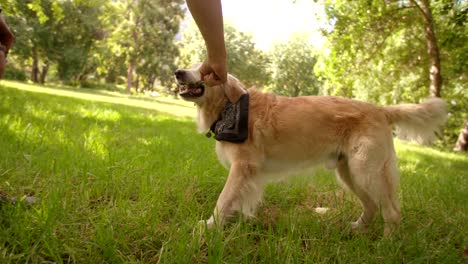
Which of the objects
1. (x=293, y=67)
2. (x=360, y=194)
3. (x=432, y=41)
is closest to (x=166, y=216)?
(x=360, y=194)

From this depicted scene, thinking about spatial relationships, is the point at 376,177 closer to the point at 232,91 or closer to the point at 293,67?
the point at 232,91

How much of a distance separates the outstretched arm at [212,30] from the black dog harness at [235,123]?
354 millimetres

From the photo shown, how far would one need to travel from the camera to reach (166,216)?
8.85ft

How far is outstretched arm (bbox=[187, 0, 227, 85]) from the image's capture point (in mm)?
2080

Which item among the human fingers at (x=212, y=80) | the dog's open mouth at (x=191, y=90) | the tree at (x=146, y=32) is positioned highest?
the tree at (x=146, y=32)

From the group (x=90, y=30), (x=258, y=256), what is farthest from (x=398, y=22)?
(x=90, y=30)

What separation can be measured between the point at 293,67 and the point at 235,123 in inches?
1916

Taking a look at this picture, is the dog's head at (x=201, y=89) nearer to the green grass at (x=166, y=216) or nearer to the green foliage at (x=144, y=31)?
the green grass at (x=166, y=216)

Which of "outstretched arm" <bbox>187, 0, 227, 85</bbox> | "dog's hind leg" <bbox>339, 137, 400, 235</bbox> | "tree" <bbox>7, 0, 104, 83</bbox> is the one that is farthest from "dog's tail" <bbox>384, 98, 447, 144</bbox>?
"tree" <bbox>7, 0, 104, 83</bbox>

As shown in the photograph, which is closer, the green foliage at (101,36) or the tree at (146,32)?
the green foliage at (101,36)

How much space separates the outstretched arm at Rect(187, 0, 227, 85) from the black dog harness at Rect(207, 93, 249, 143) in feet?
1.16

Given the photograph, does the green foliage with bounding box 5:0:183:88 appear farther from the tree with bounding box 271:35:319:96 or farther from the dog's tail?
the dog's tail

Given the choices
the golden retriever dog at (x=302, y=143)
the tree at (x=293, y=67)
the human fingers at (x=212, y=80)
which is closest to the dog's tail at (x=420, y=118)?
the golden retriever dog at (x=302, y=143)

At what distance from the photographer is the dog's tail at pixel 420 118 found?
3.55 meters
